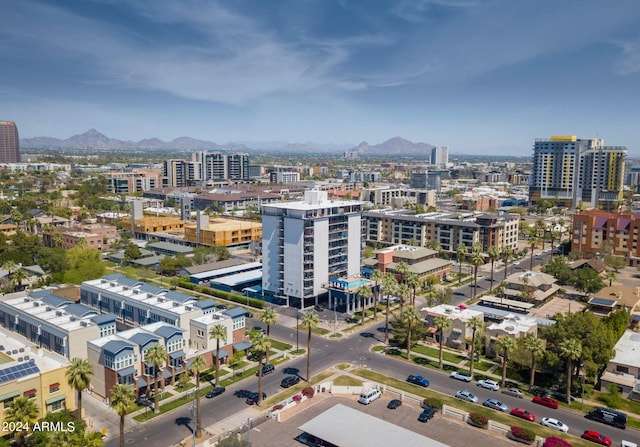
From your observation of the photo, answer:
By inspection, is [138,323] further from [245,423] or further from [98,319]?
[245,423]

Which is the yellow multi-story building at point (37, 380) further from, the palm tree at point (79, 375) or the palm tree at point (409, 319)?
the palm tree at point (409, 319)

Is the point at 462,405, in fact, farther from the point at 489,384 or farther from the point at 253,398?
the point at 253,398

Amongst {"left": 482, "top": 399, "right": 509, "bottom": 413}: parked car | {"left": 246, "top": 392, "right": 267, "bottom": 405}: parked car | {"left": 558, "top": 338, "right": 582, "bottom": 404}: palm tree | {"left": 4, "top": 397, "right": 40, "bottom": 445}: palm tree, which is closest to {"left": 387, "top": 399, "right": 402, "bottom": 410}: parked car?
{"left": 482, "top": 399, "right": 509, "bottom": 413}: parked car

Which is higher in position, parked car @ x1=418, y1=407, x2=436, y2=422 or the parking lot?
parked car @ x1=418, y1=407, x2=436, y2=422

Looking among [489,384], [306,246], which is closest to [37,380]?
[306,246]

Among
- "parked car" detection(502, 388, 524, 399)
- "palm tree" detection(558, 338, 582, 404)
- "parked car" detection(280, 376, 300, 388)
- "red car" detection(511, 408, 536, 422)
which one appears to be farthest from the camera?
"parked car" detection(280, 376, 300, 388)

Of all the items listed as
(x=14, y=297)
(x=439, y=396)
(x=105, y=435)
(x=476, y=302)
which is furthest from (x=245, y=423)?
(x=476, y=302)

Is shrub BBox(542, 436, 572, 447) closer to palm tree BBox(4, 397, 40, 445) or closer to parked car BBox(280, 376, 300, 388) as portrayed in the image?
parked car BBox(280, 376, 300, 388)

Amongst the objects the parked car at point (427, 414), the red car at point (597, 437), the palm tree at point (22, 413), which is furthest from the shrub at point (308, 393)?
the red car at point (597, 437)
